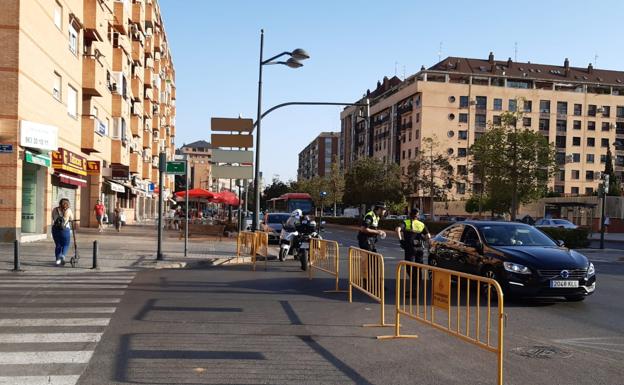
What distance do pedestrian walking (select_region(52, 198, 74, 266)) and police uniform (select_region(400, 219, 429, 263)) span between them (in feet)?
26.9

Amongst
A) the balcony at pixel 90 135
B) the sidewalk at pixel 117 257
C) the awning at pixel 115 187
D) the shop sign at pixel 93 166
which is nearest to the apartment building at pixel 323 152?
the awning at pixel 115 187

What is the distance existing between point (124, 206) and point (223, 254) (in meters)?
29.1

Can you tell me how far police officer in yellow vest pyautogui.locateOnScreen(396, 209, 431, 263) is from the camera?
11984 millimetres

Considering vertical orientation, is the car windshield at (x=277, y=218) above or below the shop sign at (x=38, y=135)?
below

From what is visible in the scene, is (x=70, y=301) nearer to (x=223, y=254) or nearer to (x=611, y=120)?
(x=223, y=254)

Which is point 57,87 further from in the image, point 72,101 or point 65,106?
point 72,101

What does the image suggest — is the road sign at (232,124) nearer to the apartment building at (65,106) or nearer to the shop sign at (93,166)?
the apartment building at (65,106)

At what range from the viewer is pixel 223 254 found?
1984 cm

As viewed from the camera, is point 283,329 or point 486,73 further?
point 486,73

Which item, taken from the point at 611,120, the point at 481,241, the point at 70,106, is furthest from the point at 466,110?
the point at 481,241

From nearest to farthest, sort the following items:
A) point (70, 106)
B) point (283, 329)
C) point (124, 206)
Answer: point (283, 329)
point (70, 106)
point (124, 206)

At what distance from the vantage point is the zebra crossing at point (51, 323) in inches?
224

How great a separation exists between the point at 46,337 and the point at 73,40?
72.2 feet

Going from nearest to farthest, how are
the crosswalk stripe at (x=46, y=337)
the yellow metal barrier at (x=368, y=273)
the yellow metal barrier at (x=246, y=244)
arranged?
the crosswalk stripe at (x=46, y=337), the yellow metal barrier at (x=368, y=273), the yellow metal barrier at (x=246, y=244)
